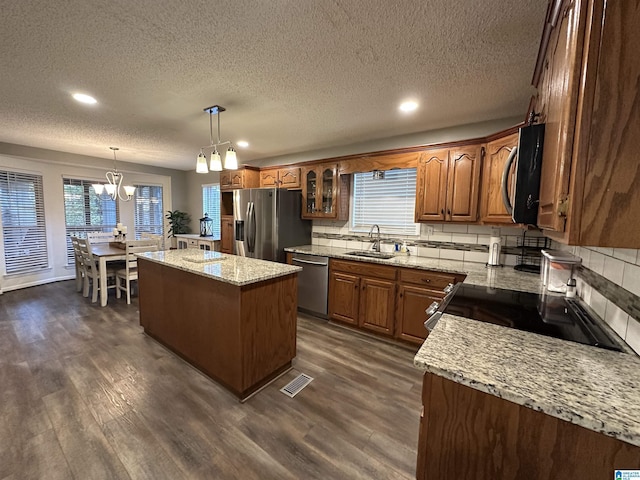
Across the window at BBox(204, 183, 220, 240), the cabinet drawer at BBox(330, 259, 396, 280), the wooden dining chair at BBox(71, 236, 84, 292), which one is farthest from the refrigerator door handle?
the wooden dining chair at BBox(71, 236, 84, 292)

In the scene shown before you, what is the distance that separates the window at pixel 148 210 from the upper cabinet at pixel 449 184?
19.6ft

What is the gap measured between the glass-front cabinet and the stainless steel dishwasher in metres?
0.70

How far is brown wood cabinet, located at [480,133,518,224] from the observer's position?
93.1 inches

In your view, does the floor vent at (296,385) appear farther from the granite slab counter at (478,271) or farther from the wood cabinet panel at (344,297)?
the granite slab counter at (478,271)

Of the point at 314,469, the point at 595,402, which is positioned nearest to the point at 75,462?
the point at 314,469

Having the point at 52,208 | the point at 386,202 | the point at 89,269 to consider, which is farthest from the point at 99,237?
the point at 386,202

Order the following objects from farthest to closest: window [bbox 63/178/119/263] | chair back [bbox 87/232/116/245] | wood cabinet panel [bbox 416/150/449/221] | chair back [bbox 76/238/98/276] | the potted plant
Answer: the potted plant → window [bbox 63/178/119/263] → chair back [bbox 87/232/116/245] → chair back [bbox 76/238/98/276] → wood cabinet panel [bbox 416/150/449/221]

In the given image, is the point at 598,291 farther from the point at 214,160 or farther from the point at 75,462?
the point at 75,462

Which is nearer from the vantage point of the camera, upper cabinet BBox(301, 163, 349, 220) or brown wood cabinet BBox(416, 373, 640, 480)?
brown wood cabinet BBox(416, 373, 640, 480)

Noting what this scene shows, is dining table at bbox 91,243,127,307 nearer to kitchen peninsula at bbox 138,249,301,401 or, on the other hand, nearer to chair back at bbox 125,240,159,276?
chair back at bbox 125,240,159,276

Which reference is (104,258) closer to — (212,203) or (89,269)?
(89,269)

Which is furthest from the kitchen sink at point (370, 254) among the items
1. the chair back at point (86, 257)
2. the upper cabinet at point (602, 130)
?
the chair back at point (86, 257)

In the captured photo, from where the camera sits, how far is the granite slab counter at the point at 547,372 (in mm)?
651

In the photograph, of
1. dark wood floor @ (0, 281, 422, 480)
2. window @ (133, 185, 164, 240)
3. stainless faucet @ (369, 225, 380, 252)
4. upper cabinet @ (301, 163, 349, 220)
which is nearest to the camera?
dark wood floor @ (0, 281, 422, 480)
